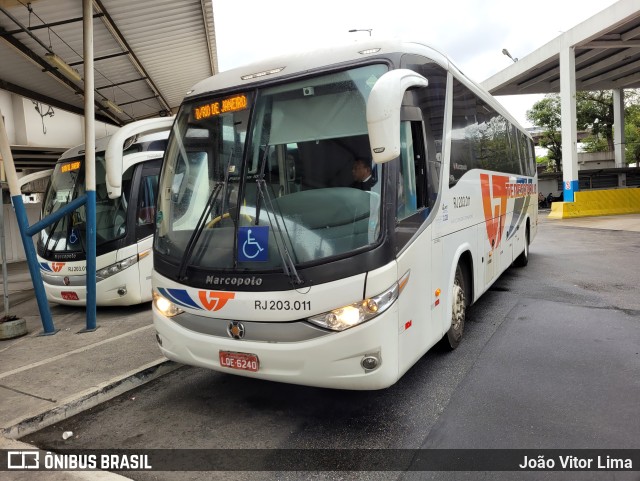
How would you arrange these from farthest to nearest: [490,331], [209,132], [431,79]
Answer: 1. [490,331]
2. [431,79]
3. [209,132]

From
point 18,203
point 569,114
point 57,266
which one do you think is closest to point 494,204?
point 18,203

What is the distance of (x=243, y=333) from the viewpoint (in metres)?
3.45

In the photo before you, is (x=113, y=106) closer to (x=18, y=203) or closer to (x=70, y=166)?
(x=70, y=166)

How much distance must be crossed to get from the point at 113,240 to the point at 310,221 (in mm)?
5047

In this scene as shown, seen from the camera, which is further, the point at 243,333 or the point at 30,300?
the point at 30,300

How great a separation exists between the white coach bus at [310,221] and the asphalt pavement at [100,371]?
96cm

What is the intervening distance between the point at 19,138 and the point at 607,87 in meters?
34.0

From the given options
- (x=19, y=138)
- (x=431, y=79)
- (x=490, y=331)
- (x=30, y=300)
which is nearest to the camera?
(x=431, y=79)

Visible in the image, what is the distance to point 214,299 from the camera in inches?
139

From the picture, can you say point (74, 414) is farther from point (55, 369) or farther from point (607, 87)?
point (607, 87)

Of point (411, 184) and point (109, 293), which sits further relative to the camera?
point (109, 293)

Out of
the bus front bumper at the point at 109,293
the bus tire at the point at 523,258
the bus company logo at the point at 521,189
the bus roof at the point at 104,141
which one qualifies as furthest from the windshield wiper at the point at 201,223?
the bus tire at the point at 523,258

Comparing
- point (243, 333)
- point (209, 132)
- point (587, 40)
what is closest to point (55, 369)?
point (243, 333)

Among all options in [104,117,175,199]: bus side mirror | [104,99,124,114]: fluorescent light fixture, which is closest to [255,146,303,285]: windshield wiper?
[104,117,175,199]: bus side mirror
